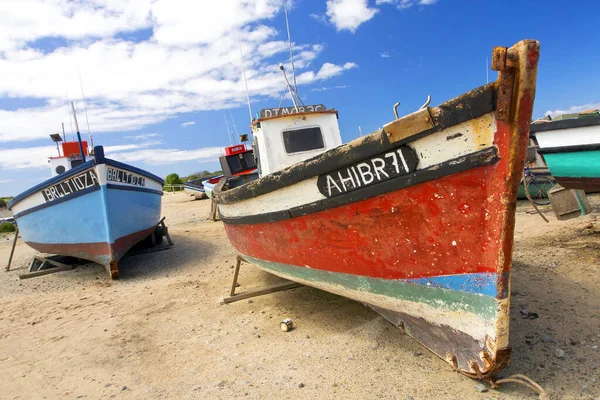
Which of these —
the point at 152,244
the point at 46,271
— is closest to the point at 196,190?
the point at 152,244

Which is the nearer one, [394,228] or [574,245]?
[394,228]

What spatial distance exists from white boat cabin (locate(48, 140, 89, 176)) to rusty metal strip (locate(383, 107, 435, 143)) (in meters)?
10.3

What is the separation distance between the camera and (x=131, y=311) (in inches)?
205

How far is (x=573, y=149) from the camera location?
5.61m

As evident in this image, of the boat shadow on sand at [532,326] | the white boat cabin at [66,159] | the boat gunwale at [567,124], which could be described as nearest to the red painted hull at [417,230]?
the boat shadow on sand at [532,326]

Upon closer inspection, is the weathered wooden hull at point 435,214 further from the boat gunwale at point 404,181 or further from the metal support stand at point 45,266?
the metal support stand at point 45,266

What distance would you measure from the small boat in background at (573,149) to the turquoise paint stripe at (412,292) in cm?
422

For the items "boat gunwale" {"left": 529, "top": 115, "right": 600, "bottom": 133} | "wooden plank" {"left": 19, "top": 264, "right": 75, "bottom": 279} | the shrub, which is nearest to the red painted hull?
"boat gunwale" {"left": 529, "top": 115, "right": 600, "bottom": 133}

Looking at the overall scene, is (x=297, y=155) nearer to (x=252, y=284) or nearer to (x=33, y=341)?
(x=252, y=284)

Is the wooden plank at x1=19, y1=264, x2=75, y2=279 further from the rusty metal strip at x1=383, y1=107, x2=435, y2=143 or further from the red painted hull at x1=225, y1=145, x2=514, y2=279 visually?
the rusty metal strip at x1=383, y1=107, x2=435, y2=143

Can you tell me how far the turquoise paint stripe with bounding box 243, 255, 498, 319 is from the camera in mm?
2586

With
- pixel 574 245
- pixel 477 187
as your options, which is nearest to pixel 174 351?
pixel 477 187

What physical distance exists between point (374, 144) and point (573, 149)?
15.0ft

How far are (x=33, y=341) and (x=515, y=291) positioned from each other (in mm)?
5618
